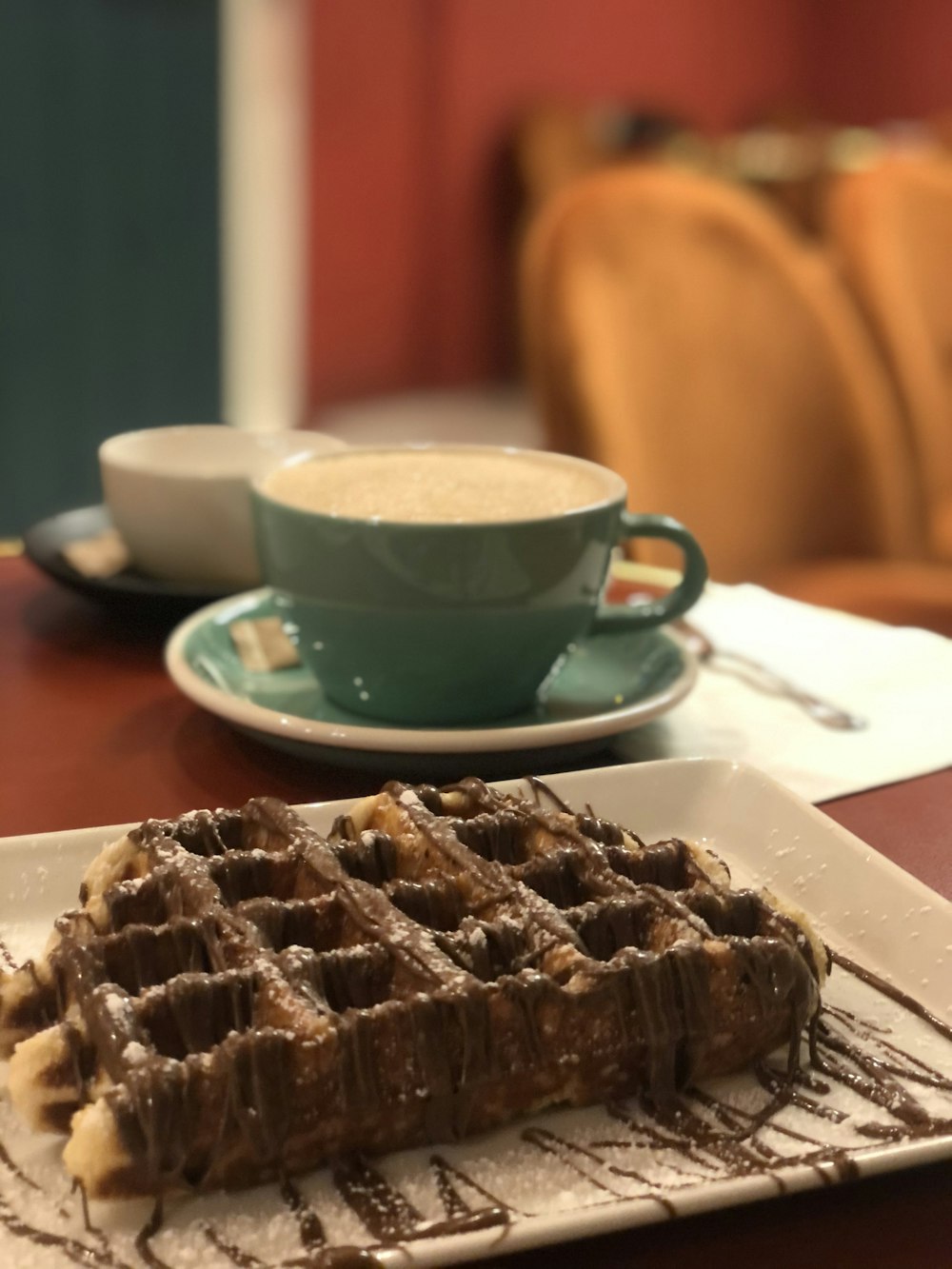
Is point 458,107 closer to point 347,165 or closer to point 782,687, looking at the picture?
point 347,165

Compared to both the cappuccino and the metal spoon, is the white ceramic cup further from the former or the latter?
the metal spoon

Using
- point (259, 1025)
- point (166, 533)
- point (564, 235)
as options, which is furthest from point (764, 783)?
point (564, 235)

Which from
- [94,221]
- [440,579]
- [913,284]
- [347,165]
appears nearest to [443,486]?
[440,579]

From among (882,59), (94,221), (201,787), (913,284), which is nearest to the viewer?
(201,787)

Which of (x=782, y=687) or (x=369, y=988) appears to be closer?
(x=369, y=988)

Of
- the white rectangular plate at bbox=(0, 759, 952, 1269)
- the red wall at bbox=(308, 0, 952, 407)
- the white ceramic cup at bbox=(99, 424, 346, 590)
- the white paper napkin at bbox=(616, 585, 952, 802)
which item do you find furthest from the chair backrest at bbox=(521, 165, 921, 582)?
the red wall at bbox=(308, 0, 952, 407)

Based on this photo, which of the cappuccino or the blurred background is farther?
the blurred background

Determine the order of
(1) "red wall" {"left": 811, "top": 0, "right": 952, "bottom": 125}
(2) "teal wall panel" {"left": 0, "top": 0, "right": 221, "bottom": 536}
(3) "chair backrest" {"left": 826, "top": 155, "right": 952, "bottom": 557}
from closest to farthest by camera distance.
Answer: (3) "chair backrest" {"left": 826, "top": 155, "right": 952, "bottom": 557}
(2) "teal wall panel" {"left": 0, "top": 0, "right": 221, "bottom": 536}
(1) "red wall" {"left": 811, "top": 0, "right": 952, "bottom": 125}

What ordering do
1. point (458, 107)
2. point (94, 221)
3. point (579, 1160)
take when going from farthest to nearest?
point (458, 107)
point (94, 221)
point (579, 1160)

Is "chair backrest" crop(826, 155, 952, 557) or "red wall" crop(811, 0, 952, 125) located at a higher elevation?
"red wall" crop(811, 0, 952, 125)
